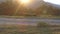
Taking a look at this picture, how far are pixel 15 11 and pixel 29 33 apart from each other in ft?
42.3

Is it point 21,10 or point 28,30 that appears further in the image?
point 21,10

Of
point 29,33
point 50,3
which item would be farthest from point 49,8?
point 29,33

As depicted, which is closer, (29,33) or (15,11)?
(29,33)

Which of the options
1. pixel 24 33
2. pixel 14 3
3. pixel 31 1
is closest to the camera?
pixel 24 33

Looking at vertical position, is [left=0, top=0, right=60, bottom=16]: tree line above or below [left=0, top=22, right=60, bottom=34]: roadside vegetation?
above

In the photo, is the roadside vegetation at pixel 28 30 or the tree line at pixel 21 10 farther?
the tree line at pixel 21 10

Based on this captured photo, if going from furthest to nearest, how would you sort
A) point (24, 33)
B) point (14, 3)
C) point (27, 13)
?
point (14, 3) → point (27, 13) → point (24, 33)

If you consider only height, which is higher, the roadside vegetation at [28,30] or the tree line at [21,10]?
the tree line at [21,10]

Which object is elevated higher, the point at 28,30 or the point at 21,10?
the point at 21,10

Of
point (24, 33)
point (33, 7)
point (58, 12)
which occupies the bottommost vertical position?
point (24, 33)

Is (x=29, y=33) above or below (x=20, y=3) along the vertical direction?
below

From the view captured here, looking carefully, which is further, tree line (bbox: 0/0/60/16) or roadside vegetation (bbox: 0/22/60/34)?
tree line (bbox: 0/0/60/16)

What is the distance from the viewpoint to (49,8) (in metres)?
21.6

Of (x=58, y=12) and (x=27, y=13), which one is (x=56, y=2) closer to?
(x=58, y=12)
